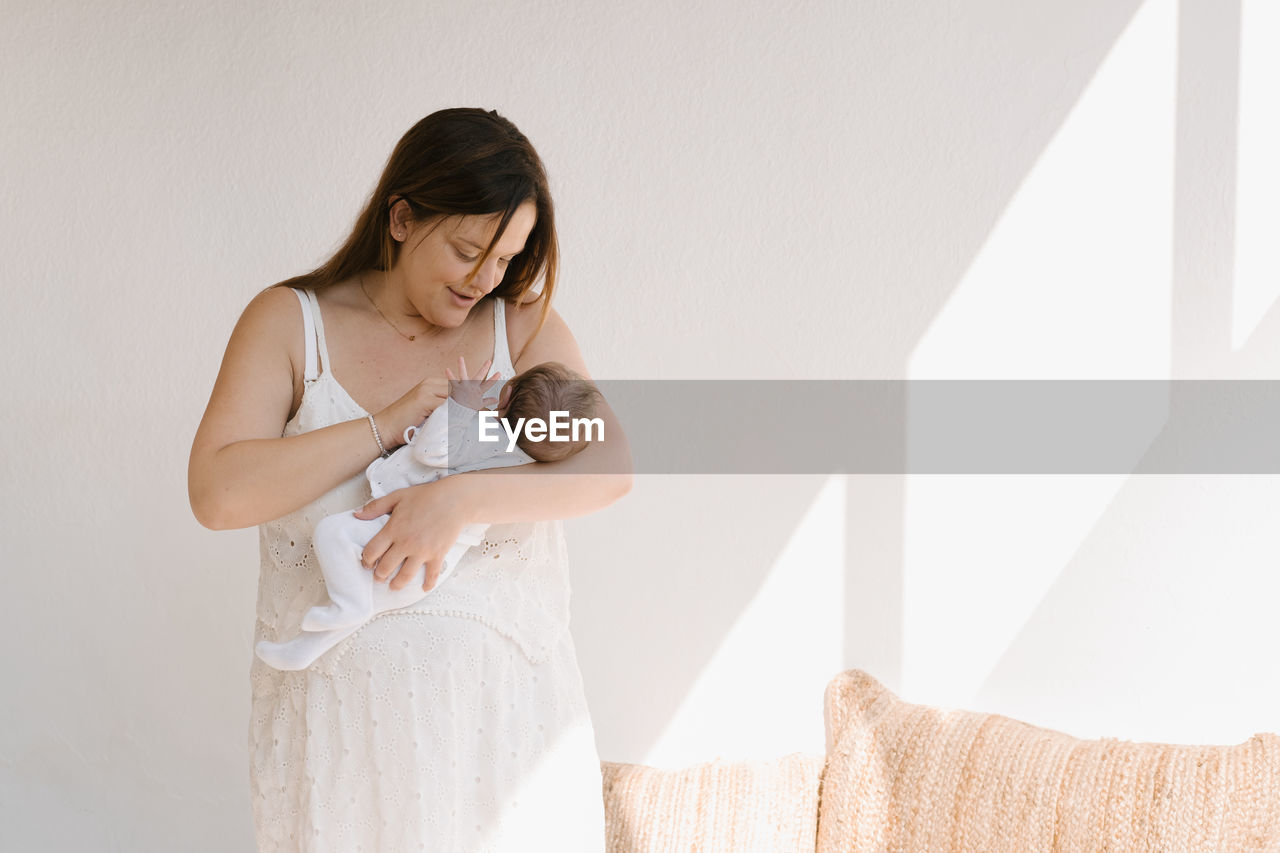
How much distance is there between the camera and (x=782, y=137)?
7.68 ft

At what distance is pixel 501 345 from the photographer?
161cm

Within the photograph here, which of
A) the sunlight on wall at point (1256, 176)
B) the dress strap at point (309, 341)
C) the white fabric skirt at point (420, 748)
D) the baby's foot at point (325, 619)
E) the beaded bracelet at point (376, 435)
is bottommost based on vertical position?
the white fabric skirt at point (420, 748)

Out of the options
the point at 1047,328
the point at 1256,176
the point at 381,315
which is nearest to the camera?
the point at 381,315

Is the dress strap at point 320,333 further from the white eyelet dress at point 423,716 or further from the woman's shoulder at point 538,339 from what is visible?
the woman's shoulder at point 538,339

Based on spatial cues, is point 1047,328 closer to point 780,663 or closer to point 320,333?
point 780,663

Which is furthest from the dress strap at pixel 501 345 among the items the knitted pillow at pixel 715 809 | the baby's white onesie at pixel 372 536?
the knitted pillow at pixel 715 809

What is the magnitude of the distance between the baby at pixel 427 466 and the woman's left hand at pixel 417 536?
0.05 ft

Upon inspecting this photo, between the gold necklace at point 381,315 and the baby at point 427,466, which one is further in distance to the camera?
the gold necklace at point 381,315

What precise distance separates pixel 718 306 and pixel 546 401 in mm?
956

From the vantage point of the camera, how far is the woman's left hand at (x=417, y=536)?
1.37 meters

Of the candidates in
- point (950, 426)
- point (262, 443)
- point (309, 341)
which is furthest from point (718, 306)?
point (262, 443)

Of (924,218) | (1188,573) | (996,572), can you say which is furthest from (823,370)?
(1188,573)

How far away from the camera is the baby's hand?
150 centimetres

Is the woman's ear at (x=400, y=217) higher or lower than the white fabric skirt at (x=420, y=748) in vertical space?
higher
